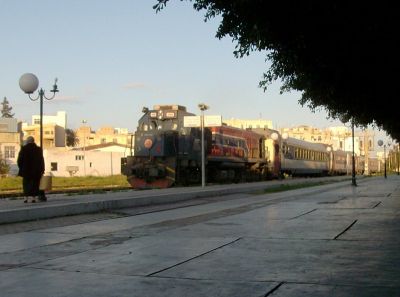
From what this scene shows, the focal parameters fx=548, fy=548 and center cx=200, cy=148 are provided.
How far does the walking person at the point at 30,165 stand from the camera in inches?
572

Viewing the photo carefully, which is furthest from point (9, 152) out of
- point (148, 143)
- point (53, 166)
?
point (148, 143)

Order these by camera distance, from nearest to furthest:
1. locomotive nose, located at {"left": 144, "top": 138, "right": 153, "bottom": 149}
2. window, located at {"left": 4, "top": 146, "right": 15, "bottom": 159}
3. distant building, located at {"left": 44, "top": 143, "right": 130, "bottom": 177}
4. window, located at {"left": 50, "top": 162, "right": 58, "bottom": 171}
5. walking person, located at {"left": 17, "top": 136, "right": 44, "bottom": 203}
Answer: walking person, located at {"left": 17, "top": 136, "right": 44, "bottom": 203}, locomotive nose, located at {"left": 144, "top": 138, "right": 153, "bottom": 149}, distant building, located at {"left": 44, "top": 143, "right": 130, "bottom": 177}, window, located at {"left": 50, "top": 162, "right": 58, "bottom": 171}, window, located at {"left": 4, "top": 146, "right": 15, "bottom": 159}

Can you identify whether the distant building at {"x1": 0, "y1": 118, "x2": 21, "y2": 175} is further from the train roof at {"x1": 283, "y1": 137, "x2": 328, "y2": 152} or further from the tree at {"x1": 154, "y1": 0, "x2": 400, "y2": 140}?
the tree at {"x1": 154, "y1": 0, "x2": 400, "y2": 140}

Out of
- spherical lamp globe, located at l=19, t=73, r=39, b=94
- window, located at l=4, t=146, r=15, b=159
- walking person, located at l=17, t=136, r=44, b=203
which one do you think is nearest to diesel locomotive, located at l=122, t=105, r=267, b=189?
spherical lamp globe, located at l=19, t=73, r=39, b=94

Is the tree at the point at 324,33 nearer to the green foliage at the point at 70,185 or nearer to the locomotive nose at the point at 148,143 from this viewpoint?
the locomotive nose at the point at 148,143

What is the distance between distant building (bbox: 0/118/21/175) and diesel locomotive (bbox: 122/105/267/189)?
63217 millimetres

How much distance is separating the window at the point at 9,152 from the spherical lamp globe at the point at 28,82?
75969 mm

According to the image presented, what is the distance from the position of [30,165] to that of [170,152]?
1332cm

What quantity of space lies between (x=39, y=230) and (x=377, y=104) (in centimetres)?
877

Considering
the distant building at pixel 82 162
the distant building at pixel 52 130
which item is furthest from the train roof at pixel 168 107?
the distant building at pixel 52 130

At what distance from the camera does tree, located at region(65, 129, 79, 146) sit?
146m

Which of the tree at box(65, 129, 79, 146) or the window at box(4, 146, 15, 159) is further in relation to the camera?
the tree at box(65, 129, 79, 146)

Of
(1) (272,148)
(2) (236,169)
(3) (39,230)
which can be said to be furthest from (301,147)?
(3) (39,230)

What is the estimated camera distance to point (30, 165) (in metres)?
14.5
